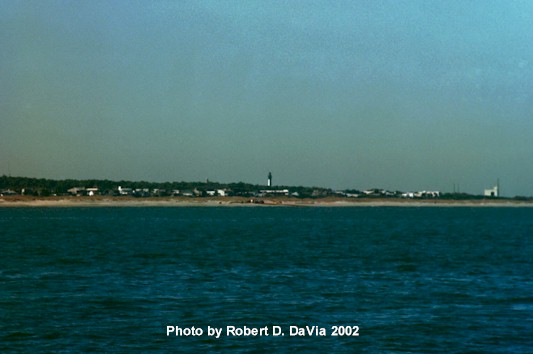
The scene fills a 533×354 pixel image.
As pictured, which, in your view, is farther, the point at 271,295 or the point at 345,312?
the point at 271,295

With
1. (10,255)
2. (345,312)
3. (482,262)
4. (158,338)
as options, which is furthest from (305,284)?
(10,255)

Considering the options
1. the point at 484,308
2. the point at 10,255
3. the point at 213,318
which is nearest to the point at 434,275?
the point at 484,308

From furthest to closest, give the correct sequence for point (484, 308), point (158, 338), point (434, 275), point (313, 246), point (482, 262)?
point (313, 246), point (482, 262), point (434, 275), point (484, 308), point (158, 338)

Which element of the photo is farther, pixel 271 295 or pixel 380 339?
pixel 271 295

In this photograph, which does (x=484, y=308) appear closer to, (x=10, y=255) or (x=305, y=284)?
(x=305, y=284)

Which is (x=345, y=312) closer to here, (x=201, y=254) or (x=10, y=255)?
(x=201, y=254)

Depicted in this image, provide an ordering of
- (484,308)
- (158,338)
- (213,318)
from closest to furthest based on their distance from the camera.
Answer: (158,338), (213,318), (484,308)

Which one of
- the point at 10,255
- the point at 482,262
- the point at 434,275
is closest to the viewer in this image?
the point at 434,275

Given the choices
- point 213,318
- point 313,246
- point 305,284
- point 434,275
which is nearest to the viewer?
point 213,318

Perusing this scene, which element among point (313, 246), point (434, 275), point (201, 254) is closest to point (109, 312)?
point (434, 275)
